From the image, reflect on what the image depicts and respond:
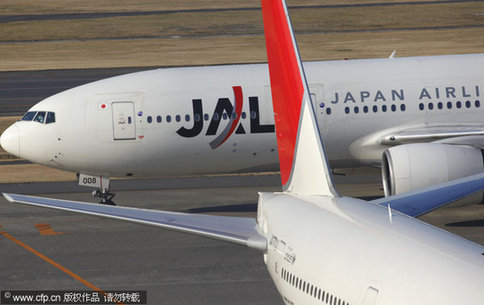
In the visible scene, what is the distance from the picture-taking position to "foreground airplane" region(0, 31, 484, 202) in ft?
90.2

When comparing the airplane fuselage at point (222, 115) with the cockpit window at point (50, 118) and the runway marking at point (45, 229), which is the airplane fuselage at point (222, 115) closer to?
the cockpit window at point (50, 118)

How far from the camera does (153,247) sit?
82.0 feet

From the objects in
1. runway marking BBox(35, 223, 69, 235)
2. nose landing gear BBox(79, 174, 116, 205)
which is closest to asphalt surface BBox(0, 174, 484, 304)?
runway marking BBox(35, 223, 69, 235)

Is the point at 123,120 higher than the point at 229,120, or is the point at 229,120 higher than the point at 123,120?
the point at 123,120

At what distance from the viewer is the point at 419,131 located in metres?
28.1

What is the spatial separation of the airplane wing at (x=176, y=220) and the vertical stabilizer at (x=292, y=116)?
1.31 m

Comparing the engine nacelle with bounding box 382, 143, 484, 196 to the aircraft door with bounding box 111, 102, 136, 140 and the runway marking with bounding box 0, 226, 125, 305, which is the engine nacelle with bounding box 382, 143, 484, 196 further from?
the runway marking with bounding box 0, 226, 125, 305

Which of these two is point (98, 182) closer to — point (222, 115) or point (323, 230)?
point (222, 115)

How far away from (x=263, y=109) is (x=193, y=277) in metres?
7.03

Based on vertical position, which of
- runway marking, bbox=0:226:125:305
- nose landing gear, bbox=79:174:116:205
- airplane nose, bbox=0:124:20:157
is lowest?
runway marking, bbox=0:226:125:305

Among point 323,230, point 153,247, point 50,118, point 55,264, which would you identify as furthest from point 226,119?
point 323,230

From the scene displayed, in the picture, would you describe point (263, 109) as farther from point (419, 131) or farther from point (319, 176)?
point (319, 176)

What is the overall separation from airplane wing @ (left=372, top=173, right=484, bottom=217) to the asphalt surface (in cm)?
659

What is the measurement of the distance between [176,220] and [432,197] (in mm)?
4092
